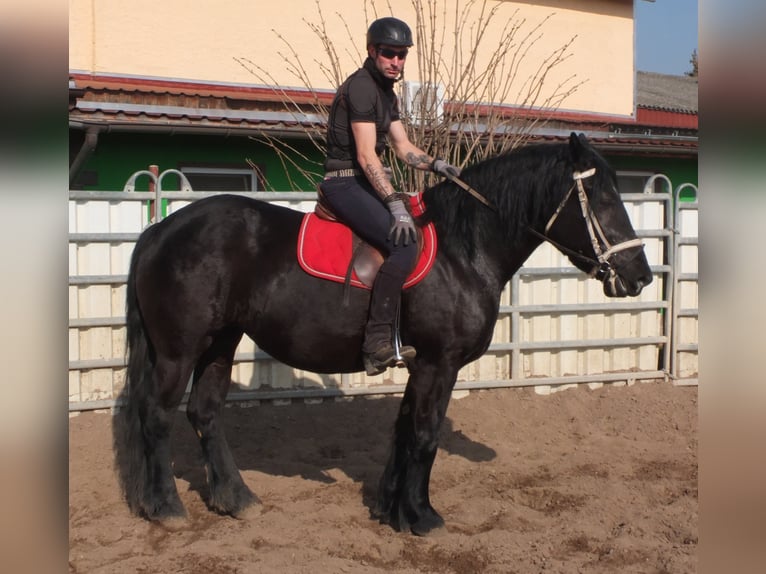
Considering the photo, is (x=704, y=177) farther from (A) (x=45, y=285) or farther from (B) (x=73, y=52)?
(B) (x=73, y=52)

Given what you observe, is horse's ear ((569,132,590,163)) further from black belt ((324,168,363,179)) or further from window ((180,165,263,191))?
window ((180,165,263,191))

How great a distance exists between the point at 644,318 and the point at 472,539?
4874 millimetres

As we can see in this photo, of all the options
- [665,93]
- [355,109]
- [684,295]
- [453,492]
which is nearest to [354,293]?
[355,109]

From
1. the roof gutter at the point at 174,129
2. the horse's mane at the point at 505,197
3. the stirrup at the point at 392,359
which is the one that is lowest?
the stirrup at the point at 392,359

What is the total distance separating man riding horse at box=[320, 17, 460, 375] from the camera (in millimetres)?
4453

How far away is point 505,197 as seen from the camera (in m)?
4.66

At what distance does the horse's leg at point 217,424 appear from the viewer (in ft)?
16.3

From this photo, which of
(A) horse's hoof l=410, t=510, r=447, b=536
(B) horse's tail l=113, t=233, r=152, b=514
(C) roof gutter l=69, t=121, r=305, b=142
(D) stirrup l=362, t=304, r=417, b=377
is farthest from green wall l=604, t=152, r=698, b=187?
(B) horse's tail l=113, t=233, r=152, b=514

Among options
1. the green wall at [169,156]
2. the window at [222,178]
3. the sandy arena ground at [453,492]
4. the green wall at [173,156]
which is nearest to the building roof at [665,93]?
the green wall at [173,156]

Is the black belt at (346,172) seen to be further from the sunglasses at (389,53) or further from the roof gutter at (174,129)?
the roof gutter at (174,129)

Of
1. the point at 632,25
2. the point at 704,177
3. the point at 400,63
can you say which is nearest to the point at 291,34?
the point at 632,25

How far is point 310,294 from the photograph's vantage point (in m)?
4.68

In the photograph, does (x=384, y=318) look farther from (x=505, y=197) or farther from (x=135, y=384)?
(x=135, y=384)

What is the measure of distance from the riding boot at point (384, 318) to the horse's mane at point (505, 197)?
498mm
